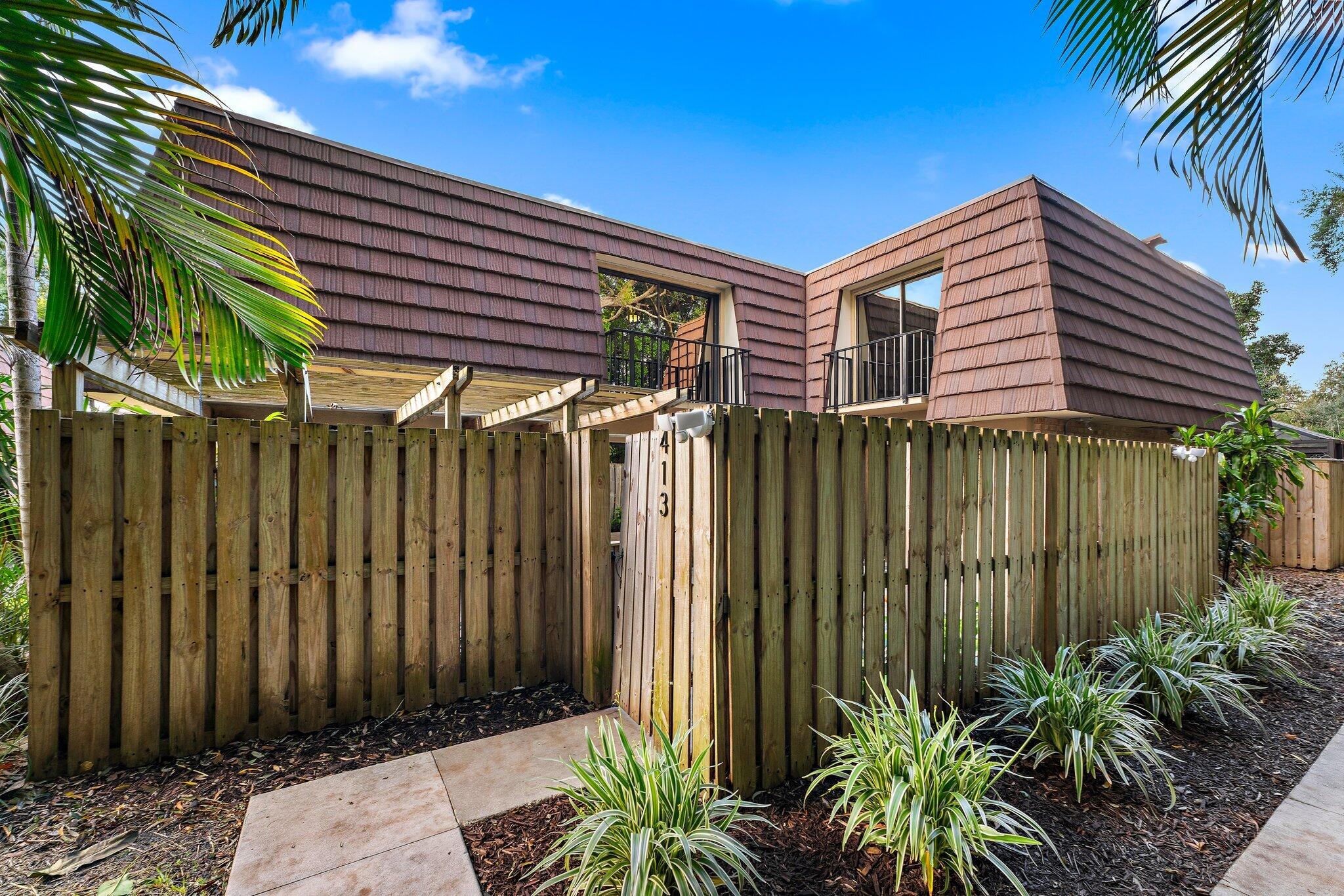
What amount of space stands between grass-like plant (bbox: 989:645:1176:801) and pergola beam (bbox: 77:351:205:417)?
426 cm

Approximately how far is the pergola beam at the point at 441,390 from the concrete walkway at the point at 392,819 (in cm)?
213

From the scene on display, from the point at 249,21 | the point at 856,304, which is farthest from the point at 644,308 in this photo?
Answer: the point at 249,21

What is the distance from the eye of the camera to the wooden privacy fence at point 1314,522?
6961 millimetres

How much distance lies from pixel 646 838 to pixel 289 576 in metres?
2.19

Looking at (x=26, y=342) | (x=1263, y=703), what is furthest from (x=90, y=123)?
(x=1263, y=703)

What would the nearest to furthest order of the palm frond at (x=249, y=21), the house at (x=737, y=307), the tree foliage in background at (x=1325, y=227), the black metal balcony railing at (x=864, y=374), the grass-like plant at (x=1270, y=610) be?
the palm frond at (x=249, y=21), the grass-like plant at (x=1270, y=610), the house at (x=737, y=307), the black metal balcony railing at (x=864, y=374), the tree foliage in background at (x=1325, y=227)

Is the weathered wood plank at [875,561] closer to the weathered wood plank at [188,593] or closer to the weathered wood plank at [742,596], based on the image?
the weathered wood plank at [742,596]

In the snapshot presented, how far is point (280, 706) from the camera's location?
8.86 feet

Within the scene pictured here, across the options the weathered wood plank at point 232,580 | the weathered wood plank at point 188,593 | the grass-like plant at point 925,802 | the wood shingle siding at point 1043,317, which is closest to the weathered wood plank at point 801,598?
the grass-like plant at point 925,802

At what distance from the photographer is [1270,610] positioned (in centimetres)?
420

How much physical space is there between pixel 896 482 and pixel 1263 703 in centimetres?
278

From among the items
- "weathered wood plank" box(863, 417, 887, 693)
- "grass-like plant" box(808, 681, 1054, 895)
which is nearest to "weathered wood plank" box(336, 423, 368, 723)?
"grass-like plant" box(808, 681, 1054, 895)

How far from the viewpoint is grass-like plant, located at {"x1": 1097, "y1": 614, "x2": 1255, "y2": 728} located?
291 centimetres

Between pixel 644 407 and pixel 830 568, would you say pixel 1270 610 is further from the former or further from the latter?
pixel 644 407
